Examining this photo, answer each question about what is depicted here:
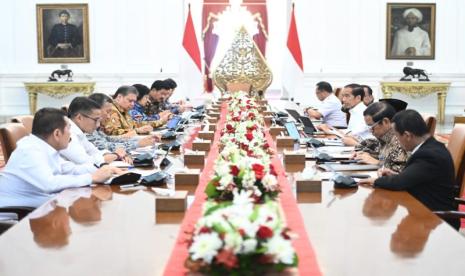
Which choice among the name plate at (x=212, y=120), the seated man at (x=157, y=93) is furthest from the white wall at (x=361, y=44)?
the name plate at (x=212, y=120)

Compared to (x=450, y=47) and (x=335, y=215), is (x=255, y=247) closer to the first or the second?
(x=335, y=215)

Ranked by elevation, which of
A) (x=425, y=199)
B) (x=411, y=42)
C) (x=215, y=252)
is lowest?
(x=425, y=199)

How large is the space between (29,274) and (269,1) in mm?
13260

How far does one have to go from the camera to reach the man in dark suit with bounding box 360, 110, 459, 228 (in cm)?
355

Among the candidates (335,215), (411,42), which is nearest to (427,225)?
(335,215)

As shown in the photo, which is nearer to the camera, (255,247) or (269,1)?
(255,247)

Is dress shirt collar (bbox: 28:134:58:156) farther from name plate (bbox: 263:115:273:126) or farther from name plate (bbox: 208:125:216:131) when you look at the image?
name plate (bbox: 263:115:273:126)

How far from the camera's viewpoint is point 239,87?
1044 cm

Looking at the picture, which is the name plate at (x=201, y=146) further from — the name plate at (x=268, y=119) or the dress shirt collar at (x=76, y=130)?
the name plate at (x=268, y=119)

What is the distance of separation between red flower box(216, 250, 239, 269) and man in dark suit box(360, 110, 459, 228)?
1.97 meters

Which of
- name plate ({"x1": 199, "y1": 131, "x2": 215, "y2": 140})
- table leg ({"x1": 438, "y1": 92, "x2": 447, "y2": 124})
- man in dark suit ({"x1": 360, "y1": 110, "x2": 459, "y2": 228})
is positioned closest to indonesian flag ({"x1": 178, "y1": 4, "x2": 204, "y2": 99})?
table leg ({"x1": 438, "y1": 92, "x2": 447, "y2": 124})

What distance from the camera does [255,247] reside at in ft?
5.52

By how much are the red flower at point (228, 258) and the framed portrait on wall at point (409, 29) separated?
12.8m

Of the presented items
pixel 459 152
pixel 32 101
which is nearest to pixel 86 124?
pixel 459 152
